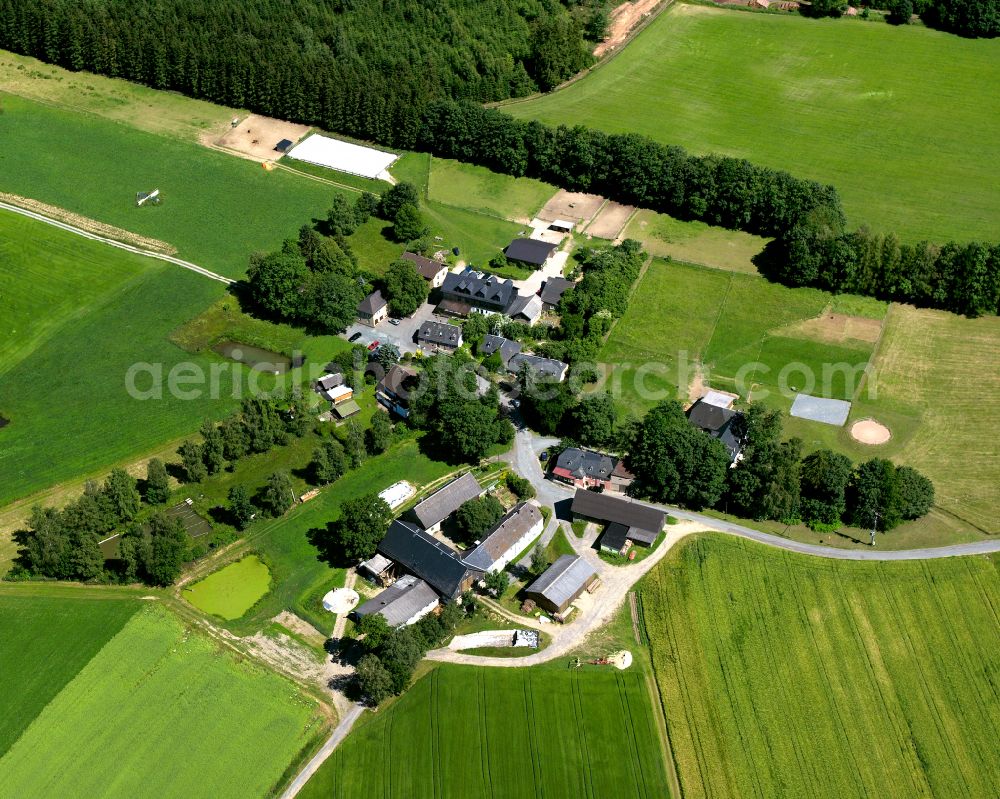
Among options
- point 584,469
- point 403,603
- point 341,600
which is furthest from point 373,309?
point 403,603

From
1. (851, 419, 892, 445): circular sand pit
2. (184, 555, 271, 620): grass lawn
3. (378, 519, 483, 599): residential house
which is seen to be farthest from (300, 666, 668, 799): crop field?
(851, 419, 892, 445): circular sand pit

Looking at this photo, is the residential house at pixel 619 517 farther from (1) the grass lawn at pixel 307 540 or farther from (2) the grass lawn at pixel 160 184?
(2) the grass lawn at pixel 160 184

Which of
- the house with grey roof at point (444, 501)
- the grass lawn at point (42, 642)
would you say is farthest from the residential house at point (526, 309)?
the grass lawn at point (42, 642)

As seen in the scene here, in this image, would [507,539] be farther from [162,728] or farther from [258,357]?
[258,357]

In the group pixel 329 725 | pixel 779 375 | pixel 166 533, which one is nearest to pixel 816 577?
pixel 779 375

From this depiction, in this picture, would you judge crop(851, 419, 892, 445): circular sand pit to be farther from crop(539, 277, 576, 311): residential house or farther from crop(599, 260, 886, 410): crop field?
crop(539, 277, 576, 311): residential house

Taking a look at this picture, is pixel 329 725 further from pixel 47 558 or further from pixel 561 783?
pixel 47 558

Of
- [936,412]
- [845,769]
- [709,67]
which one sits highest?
[709,67]
